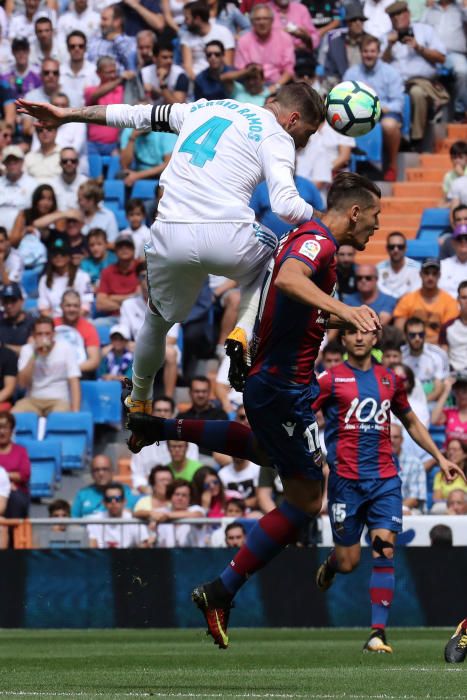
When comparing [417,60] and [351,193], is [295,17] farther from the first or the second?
[351,193]

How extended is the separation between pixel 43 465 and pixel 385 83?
6.69 meters

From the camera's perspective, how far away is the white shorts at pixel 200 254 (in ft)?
26.4

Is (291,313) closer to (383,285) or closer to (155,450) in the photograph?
(155,450)

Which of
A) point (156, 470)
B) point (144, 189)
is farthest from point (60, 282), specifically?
point (156, 470)

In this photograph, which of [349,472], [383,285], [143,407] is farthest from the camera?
[383,285]

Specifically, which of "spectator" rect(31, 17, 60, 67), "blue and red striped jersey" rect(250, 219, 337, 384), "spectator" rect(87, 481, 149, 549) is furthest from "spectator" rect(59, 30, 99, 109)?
"blue and red striped jersey" rect(250, 219, 337, 384)

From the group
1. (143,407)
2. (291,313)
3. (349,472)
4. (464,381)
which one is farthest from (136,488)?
(291,313)

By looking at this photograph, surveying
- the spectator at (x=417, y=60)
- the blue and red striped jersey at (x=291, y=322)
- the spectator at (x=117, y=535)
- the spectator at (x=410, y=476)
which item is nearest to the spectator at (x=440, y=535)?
the spectator at (x=410, y=476)

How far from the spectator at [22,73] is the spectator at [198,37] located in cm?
198

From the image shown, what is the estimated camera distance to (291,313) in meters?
7.90

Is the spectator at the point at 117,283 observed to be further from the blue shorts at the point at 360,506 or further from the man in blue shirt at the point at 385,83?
the blue shorts at the point at 360,506

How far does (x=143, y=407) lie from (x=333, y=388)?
2.91m

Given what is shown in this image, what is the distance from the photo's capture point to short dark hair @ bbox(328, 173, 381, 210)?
8.09 m

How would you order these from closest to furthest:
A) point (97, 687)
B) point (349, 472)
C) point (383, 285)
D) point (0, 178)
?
point (97, 687)
point (349, 472)
point (383, 285)
point (0, 178)
